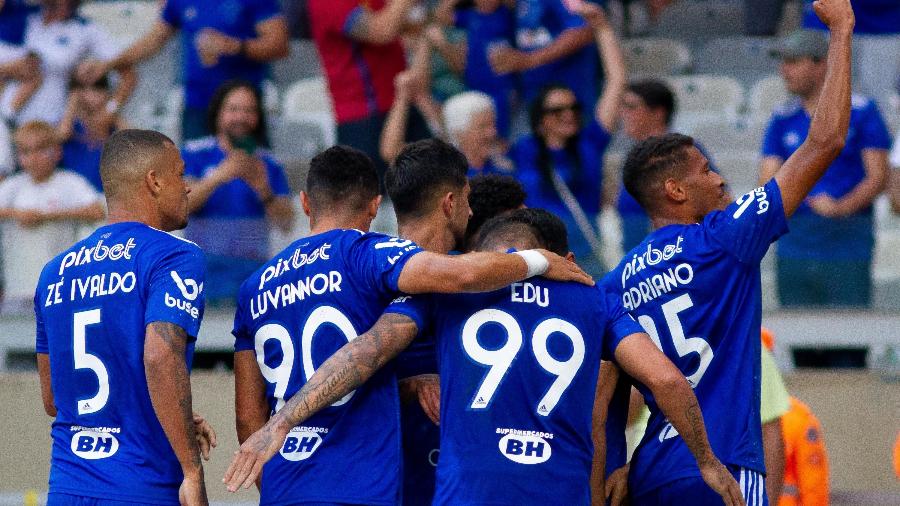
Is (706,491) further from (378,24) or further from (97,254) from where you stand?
(378,24)

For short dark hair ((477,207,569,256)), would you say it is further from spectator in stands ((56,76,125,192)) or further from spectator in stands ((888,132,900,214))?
spectator in stands ((56,76,125,192))

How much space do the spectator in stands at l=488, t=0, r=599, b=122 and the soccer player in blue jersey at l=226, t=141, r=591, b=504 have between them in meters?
5.01

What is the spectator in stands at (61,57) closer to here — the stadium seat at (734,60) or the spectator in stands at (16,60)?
the spectator in stands at (16,60)

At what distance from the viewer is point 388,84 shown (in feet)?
31.9

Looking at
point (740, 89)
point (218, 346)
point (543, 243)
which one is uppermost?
point (543, 243)

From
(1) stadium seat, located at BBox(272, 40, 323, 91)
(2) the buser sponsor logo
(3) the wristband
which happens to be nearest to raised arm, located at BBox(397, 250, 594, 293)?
(3) the wristband

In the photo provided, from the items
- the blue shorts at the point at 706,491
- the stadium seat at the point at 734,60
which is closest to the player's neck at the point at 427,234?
the blue shorts at the point at 706,491

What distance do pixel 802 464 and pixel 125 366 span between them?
3.77 m

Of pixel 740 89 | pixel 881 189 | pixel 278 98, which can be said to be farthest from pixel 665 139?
pixel 278 98

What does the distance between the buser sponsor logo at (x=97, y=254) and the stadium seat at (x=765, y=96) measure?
24.0 feet

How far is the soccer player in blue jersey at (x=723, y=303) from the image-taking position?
512 cm

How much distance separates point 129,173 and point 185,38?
5185 millimetres

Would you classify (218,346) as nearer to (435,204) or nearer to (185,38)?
(185,38)

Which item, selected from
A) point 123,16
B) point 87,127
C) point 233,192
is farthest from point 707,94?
point 123,16
